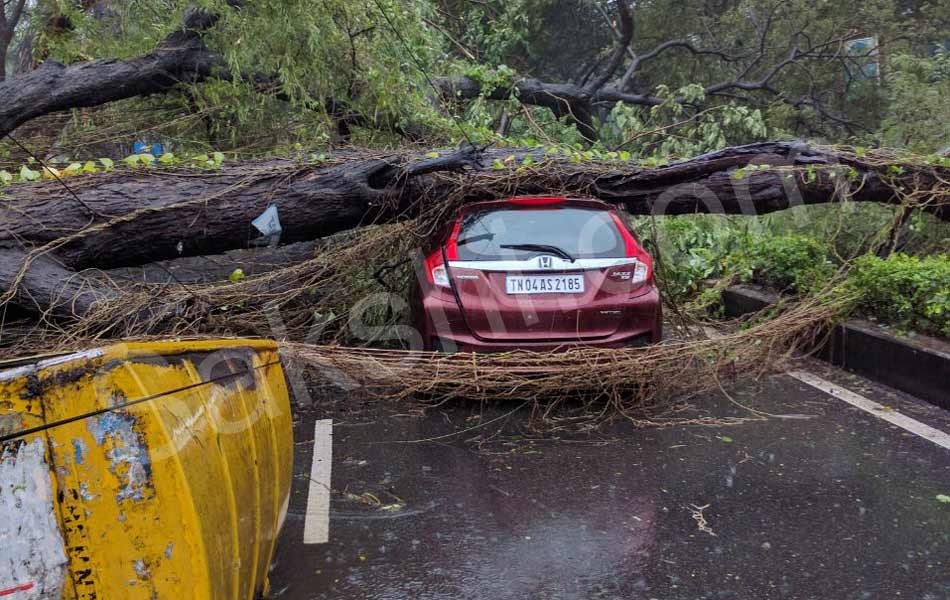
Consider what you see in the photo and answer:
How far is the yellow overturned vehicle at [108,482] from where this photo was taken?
2049 millimetres

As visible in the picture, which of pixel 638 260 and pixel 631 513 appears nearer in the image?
pixel 631 513

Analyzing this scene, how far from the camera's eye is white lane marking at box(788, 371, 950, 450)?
17.2 feet

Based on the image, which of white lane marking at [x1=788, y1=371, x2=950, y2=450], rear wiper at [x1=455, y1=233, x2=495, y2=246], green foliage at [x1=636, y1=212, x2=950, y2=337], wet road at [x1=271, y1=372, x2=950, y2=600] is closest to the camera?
wet road at [x1=271, y1=372, x2=950, y2=600]

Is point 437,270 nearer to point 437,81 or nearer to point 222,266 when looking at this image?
point 222,266

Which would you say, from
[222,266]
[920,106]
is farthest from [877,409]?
[920,106]

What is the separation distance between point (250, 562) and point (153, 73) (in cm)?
666

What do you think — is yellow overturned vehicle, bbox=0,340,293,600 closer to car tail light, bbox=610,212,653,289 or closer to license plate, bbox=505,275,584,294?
license plate, bbox=505,275,584,294

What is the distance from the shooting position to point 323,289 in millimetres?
7148

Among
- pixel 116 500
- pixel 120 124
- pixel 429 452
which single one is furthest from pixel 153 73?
pixel 116 500

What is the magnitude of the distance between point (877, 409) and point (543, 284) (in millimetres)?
2460

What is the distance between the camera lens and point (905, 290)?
6949 mm

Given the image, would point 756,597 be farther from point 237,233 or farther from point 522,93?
point 522,93

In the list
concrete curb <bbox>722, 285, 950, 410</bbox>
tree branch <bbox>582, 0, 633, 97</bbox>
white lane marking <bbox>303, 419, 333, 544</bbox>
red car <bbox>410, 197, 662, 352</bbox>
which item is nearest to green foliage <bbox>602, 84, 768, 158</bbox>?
tree branch <bbox>582, 0, 633, 97</bbox>

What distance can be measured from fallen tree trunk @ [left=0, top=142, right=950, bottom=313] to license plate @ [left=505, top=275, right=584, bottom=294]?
4.24ft
